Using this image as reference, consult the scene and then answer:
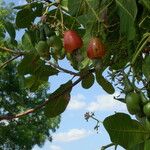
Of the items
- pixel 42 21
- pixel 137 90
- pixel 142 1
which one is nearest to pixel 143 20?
pixel 142 1

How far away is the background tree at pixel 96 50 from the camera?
160cm

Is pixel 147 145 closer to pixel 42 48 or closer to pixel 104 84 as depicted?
pixel 42 48

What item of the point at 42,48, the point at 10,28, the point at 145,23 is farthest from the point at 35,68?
the point at 145,23

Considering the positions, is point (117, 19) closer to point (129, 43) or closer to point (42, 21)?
point (129, 43)

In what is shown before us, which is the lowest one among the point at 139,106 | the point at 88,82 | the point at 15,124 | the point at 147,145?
the point at 147,145

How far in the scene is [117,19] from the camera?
1.99 m

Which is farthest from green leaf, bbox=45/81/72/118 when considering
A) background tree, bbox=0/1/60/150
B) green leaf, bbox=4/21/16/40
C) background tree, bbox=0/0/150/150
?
background tree, bbox=0/1/60/150

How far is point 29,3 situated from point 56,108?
0.47 meters

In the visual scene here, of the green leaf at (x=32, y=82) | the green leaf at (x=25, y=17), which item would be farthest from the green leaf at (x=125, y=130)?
the green leaf at (x=32, y=82)

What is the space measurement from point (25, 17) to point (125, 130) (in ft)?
2.87

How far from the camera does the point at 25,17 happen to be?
7.47ft

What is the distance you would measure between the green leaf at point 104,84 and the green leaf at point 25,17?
381mm

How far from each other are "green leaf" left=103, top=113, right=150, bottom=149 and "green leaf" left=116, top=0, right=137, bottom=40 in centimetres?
26

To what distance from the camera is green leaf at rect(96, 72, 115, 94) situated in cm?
239
